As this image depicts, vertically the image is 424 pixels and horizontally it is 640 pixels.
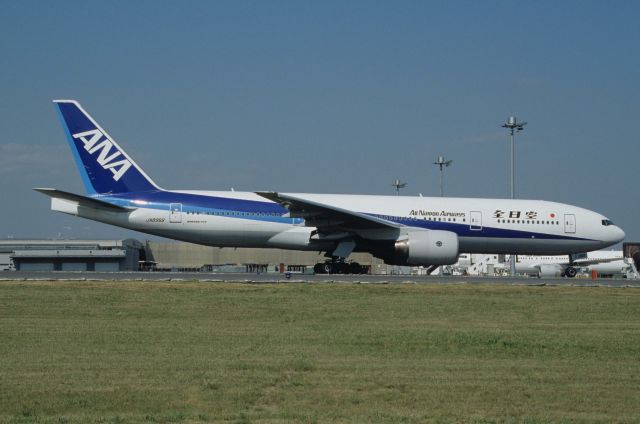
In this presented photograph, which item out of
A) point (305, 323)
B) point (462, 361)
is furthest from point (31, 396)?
point (305, 323)

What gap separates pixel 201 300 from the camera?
18234 millimetres

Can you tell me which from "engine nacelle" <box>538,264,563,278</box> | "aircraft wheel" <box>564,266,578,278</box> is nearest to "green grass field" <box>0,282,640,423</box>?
"aircraft wheel" <box>564,266,578,278</box>

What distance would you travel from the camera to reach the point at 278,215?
3047 centimetres

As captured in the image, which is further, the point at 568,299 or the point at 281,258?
the point at 281,258

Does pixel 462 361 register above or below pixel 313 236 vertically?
below

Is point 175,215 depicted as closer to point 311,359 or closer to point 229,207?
point 229,207

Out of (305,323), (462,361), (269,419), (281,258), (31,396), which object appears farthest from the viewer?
(281,258)

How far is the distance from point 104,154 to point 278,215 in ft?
24.9

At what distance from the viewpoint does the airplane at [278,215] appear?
29.9 metres

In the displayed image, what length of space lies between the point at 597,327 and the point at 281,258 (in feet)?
163

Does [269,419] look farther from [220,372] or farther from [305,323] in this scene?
[305,323]

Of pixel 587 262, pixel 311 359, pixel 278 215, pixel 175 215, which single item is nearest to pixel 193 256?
pixel 587 262

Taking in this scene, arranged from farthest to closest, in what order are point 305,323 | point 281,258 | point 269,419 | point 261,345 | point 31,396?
point 281,258
point 305,323
point 261,345
point 31,396
point 269,419

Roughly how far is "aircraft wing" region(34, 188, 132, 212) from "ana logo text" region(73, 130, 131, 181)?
63.1 inches
